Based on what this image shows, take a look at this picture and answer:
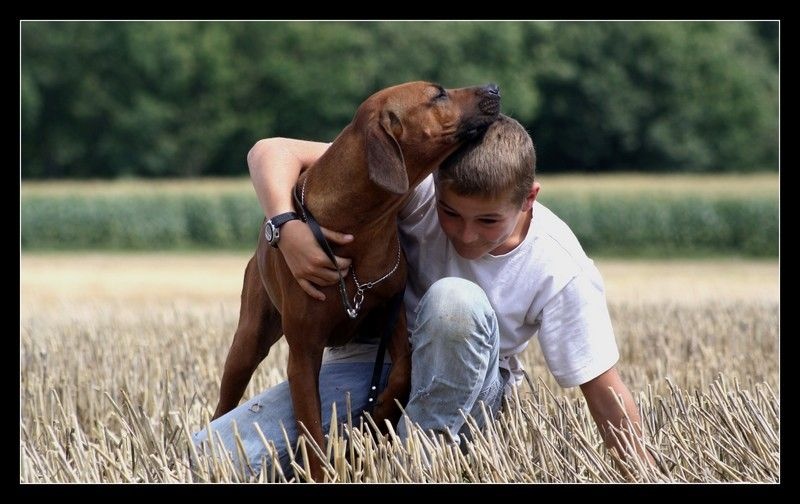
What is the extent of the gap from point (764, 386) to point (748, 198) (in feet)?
53.6

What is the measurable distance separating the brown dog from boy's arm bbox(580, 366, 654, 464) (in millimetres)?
639

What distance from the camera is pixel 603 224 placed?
20.6m

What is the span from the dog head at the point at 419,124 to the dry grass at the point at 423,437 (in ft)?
2.83

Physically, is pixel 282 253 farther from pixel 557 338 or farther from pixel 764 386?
pixel 764 386

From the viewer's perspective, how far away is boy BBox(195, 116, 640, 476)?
368 cm

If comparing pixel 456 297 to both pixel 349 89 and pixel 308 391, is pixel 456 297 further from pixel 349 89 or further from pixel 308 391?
pixel 349 89

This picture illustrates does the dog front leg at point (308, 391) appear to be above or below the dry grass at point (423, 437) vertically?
above

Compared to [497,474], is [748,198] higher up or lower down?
lower down

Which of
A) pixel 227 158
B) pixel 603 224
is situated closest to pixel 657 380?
pixel 603 224

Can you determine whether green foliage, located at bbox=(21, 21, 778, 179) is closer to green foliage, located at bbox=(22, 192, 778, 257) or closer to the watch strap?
green foliage, located at bbox=(22, 192, 778, 257)

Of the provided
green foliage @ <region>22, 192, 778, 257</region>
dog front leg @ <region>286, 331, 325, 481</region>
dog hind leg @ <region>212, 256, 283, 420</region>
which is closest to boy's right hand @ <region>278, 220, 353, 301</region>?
dog front leg @ <region>286, 331, 325, 481</region>

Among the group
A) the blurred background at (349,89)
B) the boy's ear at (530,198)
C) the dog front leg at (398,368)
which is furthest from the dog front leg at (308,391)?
the blurred background at (349,89)

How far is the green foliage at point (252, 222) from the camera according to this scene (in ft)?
66.5

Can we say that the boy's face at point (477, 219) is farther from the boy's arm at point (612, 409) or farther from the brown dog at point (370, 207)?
the boy's arm at point (612, 409)
